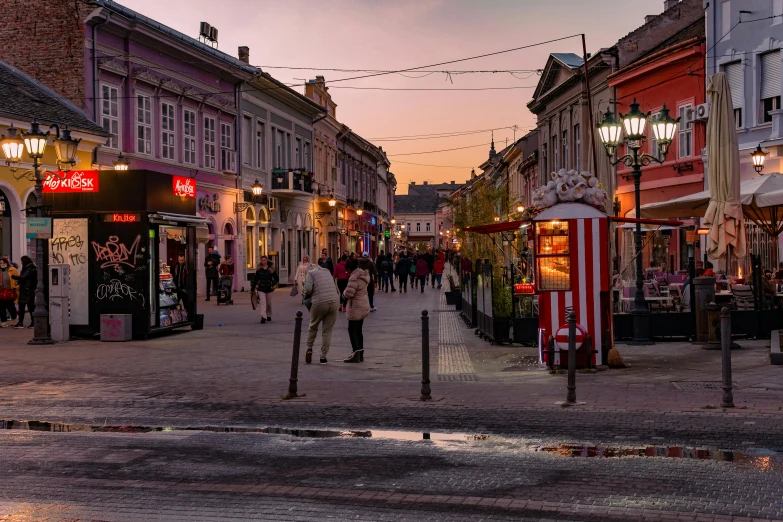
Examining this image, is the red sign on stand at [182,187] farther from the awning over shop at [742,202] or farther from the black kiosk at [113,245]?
the awning over shop at [742,202]

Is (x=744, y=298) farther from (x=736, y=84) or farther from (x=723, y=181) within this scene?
(x=736, y=84)

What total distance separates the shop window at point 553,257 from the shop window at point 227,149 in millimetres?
26480

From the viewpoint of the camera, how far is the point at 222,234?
38.1 metres

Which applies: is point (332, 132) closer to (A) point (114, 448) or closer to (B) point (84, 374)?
(B) point (84, 374)

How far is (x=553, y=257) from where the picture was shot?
13.5 metres

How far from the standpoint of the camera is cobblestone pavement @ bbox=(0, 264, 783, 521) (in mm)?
6352

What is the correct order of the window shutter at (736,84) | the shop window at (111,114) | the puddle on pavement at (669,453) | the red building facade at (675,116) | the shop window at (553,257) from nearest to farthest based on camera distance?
the puddle on pavement at (669,453) → the shop window at (553,257) → the window shutter at (736,84) → the shop window at (111,114) → the red building facade at (675,116)

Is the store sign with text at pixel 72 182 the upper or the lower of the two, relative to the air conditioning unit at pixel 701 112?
lower

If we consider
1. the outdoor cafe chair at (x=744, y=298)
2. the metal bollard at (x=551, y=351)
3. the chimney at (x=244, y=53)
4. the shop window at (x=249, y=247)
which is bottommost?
the metal bollard at (x=551, y=351)

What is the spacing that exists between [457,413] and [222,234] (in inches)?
1142

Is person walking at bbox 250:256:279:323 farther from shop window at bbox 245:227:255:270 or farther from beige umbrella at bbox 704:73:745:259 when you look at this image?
shop window at bbox 245:227:255:270

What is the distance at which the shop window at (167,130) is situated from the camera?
108 feet

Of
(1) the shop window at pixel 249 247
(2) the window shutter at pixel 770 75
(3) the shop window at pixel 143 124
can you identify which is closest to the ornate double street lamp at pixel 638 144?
(2) the window shutter at pixel 770 75

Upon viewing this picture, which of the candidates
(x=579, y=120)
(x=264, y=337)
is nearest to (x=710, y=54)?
(x=579, y=120)
